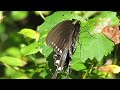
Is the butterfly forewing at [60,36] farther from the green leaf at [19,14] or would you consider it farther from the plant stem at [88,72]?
the green leaf at [19,14]

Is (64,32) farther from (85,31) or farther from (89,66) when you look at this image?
(89,66)

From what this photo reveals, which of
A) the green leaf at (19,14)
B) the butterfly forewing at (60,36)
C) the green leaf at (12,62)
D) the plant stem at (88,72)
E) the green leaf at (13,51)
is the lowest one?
the plant stem at (88,72)

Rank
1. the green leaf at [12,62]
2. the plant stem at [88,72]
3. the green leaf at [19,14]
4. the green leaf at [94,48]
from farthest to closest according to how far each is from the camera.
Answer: the green leaf at [19,14]
the green leaf at [12,62]
the plant stem at [88,72]
the green leaf at [94,48]

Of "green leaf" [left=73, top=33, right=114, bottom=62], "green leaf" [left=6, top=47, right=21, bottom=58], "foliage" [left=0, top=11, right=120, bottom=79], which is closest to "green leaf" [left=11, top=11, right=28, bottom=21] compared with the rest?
"green leaf" [left=6, top=47, right=21, bottom=58]

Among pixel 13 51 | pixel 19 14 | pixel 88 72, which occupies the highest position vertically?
pixel 19 14

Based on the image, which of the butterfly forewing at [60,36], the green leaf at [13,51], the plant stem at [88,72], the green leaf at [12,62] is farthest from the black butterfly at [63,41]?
the green leaf at [13,51]

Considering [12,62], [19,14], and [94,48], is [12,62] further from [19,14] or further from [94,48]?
[19,14]

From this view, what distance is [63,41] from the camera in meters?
1.58

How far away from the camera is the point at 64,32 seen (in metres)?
1.59

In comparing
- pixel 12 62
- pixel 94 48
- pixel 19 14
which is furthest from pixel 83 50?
pixel 19 14

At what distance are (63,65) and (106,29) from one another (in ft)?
0.83

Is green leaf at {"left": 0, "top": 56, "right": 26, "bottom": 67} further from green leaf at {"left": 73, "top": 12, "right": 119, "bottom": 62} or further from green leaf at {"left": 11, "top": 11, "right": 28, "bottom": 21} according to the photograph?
green leaf at {"left": 11, "top": 11, "right": 28, "bottom": 21}

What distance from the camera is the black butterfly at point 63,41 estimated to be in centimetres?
153

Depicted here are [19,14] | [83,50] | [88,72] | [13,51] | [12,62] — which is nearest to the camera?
[83,50]
